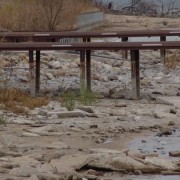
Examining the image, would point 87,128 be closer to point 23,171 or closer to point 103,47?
point 23,171

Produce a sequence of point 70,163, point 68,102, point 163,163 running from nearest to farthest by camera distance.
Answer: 1. point 70,163
2. point 163,163
3. point 68,102

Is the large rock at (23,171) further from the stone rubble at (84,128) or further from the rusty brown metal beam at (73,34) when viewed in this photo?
the rusty brown metal beam at (73,34)

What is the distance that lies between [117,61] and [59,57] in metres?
1.97

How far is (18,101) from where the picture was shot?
14.8m

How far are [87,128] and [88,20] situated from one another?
28236 mm

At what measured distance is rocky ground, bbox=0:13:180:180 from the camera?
891cm

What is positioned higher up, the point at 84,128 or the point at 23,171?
the point at 84,128

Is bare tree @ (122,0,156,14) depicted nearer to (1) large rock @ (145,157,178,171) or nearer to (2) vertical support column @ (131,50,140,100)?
(2) vertical support column @ (131,50,140,100)

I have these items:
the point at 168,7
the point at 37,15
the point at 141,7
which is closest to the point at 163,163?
the point at 37,15

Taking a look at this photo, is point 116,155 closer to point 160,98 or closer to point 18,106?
point 18,106

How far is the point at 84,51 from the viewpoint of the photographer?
1772cm

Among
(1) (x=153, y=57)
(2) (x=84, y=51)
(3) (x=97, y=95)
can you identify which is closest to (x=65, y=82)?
(2) (x=84, y=51)

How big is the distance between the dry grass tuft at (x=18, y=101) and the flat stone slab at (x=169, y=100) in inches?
91.2

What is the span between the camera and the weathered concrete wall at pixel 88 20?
3613cm
